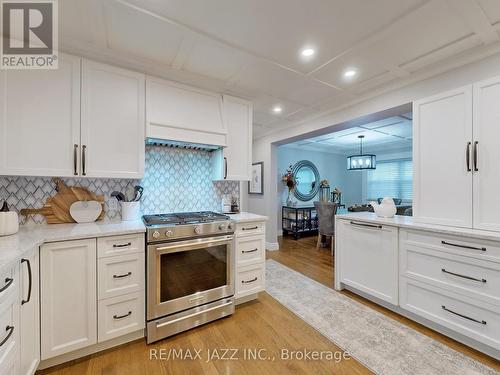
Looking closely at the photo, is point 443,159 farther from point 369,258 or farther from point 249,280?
point 249,280

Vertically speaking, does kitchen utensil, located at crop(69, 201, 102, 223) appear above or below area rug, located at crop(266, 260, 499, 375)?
above

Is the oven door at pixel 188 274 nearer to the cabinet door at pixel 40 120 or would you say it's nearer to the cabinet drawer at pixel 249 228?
the cabinet drawer at pixel 249 228

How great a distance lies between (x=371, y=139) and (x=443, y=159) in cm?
382

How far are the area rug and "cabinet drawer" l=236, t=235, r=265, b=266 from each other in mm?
570

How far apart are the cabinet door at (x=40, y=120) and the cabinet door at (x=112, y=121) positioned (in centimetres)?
8

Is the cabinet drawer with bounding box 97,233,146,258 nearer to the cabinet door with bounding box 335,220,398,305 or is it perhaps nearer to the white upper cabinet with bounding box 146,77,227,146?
the white upper cabinet with bounding box 146,77,227,146

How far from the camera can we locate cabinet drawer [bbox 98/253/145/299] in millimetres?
1751

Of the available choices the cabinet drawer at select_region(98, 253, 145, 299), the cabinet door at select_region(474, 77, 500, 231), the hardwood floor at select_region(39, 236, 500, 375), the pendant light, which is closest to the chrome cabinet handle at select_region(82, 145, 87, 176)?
the cabinet drawer at select_region(98, 253, 145, 299)

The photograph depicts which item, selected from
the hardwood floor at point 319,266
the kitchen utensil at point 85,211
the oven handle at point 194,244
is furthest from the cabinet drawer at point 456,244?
the kitchen utensil at point 85,211

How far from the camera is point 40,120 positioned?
1822 millimetres

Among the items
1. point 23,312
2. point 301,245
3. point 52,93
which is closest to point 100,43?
point 52,93

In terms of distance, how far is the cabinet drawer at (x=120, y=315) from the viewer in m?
1.76

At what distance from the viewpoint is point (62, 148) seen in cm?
190

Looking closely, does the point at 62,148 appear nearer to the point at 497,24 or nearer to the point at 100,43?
the point at 100,43
